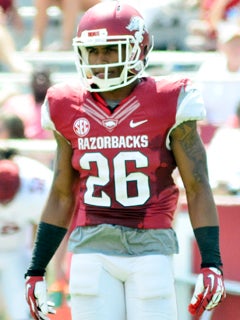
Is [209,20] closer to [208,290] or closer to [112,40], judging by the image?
[112,40]

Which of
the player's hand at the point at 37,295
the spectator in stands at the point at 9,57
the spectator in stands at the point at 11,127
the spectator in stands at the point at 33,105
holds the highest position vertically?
the spectator in stands at the point at 9,57

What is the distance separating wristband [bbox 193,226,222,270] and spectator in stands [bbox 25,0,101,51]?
4653 mm

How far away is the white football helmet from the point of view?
3.67m

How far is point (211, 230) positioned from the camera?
3.65m

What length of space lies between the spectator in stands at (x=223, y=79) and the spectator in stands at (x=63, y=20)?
122cm

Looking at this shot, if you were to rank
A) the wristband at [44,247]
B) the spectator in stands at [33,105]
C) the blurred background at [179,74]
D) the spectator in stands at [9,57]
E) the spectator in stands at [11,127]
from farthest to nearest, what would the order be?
the spectator in stands at [9,57] < the spectator in stands at [33,105] < the spectator in stands at [11,127] < the blurred background at [179,74] < the wristband at [44,247]

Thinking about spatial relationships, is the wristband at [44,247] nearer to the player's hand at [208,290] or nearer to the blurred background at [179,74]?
the player's hand at [208,290]

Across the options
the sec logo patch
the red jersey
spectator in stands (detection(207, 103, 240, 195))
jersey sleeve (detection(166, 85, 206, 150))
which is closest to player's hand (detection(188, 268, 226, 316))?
the red jersey

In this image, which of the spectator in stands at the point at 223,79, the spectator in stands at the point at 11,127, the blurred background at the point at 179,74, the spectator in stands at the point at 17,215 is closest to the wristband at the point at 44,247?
the blurred background at the point at 179,74

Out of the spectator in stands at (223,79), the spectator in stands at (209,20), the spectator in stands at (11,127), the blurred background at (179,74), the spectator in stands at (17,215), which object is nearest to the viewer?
the blurred background at (179,74)

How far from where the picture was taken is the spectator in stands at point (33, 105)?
6.89 meters

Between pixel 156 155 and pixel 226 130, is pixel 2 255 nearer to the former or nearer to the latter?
pixel 226 130

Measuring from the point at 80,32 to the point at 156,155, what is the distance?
52 cm

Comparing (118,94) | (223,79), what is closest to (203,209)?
(118,94)
